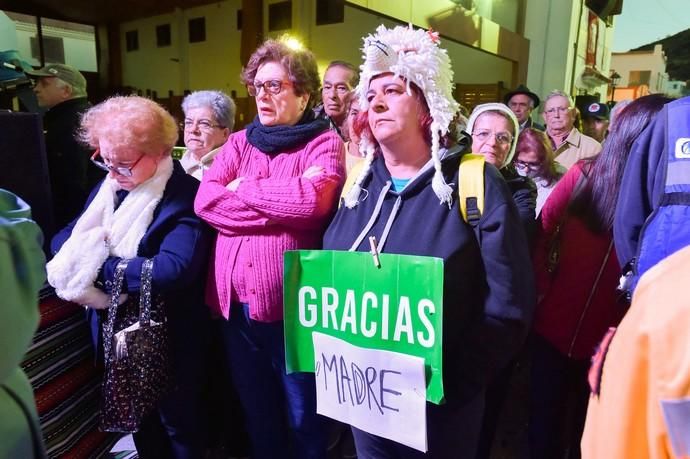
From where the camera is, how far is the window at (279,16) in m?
11.9

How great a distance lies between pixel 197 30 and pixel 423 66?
15988 mm

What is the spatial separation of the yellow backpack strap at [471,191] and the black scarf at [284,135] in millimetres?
709

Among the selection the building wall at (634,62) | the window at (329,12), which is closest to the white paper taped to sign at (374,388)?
the window at (329,12)

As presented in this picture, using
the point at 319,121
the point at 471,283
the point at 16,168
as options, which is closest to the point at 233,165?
the point at 319,121

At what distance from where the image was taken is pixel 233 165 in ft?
6.48

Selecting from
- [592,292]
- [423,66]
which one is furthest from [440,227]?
[592,292]

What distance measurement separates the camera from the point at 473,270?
145 cm

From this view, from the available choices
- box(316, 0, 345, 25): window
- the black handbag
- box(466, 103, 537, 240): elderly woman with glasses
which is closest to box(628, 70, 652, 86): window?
box(316, 0, 345, 25): window

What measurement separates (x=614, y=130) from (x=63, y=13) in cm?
1867

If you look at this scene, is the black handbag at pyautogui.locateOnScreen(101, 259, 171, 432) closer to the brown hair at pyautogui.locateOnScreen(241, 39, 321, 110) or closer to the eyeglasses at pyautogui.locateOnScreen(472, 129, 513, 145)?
the brown hair at pyautogui.locateOnScreen(241, 39, 321, 110)

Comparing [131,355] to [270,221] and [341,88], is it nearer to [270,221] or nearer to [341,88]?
[270,221]

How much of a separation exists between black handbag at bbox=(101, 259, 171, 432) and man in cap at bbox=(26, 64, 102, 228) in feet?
5.52

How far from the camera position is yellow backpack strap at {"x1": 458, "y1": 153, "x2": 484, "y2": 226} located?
1.42 metres

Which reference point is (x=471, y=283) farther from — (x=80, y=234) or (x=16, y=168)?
(x=16, y=168)
